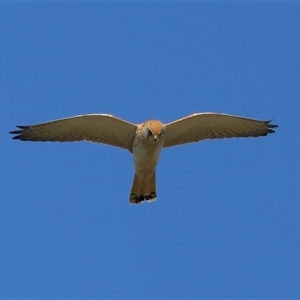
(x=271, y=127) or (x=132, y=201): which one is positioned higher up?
(x=271, y=127)

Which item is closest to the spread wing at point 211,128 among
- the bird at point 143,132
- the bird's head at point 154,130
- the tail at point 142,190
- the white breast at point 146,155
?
the bird at point 143,132

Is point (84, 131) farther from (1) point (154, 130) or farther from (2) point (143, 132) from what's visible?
(1) point (154, 130)

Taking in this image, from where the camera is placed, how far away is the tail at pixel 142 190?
15461 millimetres

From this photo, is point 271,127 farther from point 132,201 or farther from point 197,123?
point 132,201

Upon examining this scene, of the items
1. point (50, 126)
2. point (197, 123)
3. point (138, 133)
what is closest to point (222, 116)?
point (197, 123)

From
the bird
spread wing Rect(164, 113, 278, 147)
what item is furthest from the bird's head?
spread wing Rect(164, 113, 278, 147)

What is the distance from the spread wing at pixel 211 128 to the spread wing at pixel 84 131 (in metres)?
0.79

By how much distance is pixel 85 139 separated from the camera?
1554cm

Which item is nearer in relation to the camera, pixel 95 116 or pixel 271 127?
pixel 95 116

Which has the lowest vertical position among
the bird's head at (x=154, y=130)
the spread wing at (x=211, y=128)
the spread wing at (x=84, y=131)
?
the bird's head at (x=154, y=130)

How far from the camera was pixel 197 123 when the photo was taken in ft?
50.9

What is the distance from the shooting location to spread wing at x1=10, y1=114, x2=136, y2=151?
595 inches

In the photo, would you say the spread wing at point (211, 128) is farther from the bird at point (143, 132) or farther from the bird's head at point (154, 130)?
the bird's head at point (154, 130)

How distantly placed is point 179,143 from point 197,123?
0.52 metres
